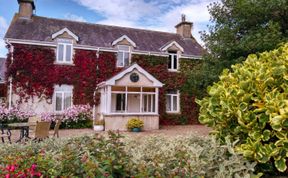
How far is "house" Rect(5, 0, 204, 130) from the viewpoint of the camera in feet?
56.4

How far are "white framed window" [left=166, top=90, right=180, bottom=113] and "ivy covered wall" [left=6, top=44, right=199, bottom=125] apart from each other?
318 mm

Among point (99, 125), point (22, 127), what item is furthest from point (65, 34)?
point (22, 127)

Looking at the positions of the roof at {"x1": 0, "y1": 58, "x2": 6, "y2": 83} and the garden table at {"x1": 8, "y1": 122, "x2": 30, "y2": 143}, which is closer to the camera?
the garden table at {"x1": 8, "y1": 122, "x2": 30, "y2": 143}

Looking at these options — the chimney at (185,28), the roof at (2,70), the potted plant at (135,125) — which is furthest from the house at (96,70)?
the roof at (2,70)

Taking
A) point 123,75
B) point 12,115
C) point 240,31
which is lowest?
point 12,115

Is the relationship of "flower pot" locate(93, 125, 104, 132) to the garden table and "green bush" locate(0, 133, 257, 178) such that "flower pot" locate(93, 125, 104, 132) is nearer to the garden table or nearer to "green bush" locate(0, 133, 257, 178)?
the garden table

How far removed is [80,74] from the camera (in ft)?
60.4

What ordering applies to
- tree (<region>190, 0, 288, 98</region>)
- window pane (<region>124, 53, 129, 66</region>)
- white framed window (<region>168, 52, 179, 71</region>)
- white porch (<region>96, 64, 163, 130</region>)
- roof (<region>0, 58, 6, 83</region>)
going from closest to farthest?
tree (<region>190, 0, 288, 98</region>)
white porch (<region>96, 64, 163, 130</region>)
window pane (<region>124, 53, 129, 66</region>)
white framed window (<region>168, 52, 179, 71</region>)
roof (<region>0, 58, 6, 83</region>)

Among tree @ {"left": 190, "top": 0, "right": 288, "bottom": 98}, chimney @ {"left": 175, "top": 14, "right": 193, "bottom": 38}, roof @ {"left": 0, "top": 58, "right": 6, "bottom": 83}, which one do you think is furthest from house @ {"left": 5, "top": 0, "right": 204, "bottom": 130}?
tree @ {"left": 190, "top": 0, "right": 288, "bottom": 98}

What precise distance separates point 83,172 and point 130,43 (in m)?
17.2

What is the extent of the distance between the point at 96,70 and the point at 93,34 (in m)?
3.26

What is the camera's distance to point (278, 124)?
4.25 m

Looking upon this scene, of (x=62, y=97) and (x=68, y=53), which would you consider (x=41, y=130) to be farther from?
(x=68, y=53)

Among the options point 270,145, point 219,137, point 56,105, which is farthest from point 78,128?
point 270,145
